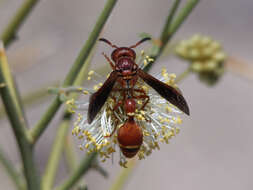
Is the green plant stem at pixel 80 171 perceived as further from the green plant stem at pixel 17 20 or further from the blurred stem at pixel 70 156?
the green plant stem at pixel 17 20

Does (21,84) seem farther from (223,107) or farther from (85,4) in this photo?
(223,107)

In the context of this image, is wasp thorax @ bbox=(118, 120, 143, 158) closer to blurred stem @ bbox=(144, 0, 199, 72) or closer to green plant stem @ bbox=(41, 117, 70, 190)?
blurred stem @ bbox=(144, 0, 199, 72)

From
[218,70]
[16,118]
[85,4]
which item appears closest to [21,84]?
[85,4]

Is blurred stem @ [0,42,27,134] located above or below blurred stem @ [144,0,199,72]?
below

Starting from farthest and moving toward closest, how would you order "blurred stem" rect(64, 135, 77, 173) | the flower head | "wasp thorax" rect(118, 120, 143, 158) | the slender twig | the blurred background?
1. the blurred background
2. "blurred stem" rect(64, 135, 77, 173)
3. the slender twig
4. the flower head
5. "wasp thorax" rect(118, 120, 143, 158)

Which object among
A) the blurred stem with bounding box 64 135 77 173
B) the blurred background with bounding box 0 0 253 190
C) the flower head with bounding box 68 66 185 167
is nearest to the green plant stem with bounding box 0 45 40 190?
the flower head with bounding box 68 66 185 167

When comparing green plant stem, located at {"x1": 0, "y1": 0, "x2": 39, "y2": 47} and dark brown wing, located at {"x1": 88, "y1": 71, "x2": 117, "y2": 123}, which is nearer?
dark brown wing, located at {"x1": 88, "y1": 71, "x2": 117, "y2": 123}

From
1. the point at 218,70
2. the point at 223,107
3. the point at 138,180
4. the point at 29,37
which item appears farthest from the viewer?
the point at 29,37

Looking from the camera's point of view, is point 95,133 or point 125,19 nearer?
point 95,133
